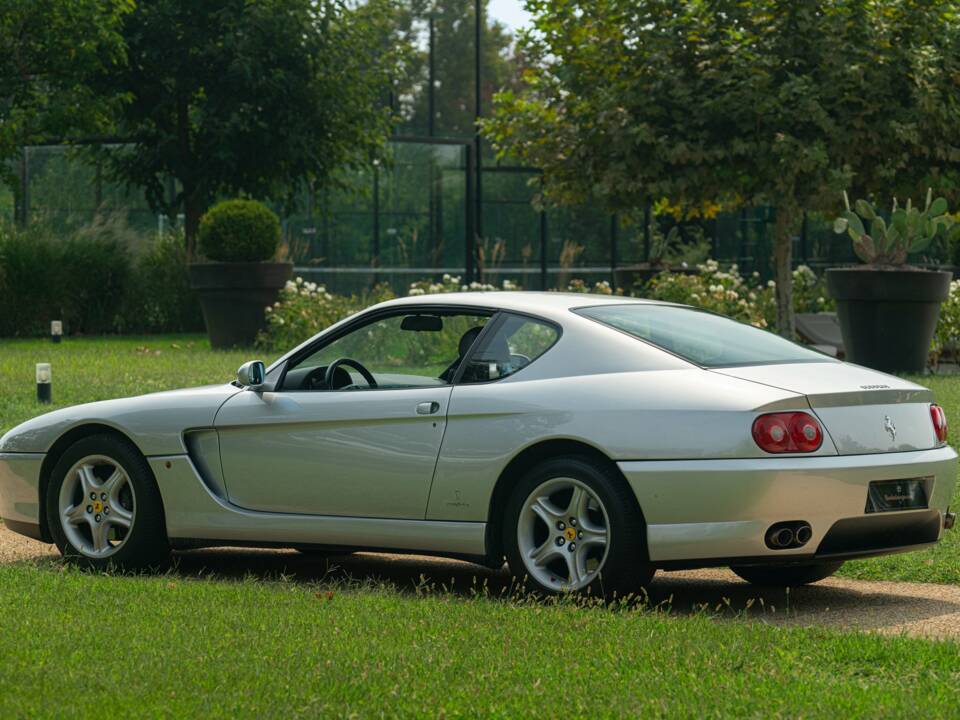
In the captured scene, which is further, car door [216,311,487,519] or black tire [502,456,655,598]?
car door [216,311,487,519]

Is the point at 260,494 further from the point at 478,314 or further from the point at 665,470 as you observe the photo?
the point at 665,470

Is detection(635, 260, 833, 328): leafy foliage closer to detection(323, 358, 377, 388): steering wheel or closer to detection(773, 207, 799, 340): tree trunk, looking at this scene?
detection(773, 207, 799, 340): tree trunk

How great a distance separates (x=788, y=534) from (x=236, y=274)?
64.5 ft

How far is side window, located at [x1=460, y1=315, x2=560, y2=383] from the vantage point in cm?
739

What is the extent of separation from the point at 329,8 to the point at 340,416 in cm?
2566

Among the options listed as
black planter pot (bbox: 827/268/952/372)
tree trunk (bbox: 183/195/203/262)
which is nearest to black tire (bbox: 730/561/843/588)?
black planter pot (bbox: 827/268/952/372)

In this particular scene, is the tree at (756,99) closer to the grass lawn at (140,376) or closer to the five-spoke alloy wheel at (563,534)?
the grass lawn at (140,376)

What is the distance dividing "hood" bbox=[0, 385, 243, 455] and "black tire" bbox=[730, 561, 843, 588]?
248 centimetres

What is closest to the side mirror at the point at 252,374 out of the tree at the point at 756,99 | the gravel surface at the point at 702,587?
the gravel surface at the point at 702,587

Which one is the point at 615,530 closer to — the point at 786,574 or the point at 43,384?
the point at 786,574

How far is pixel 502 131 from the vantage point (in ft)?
77.1

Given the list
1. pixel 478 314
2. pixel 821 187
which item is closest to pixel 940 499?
pixel 478 314

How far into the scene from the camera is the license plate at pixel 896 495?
22.3ft

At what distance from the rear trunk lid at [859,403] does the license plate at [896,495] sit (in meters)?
0.13
